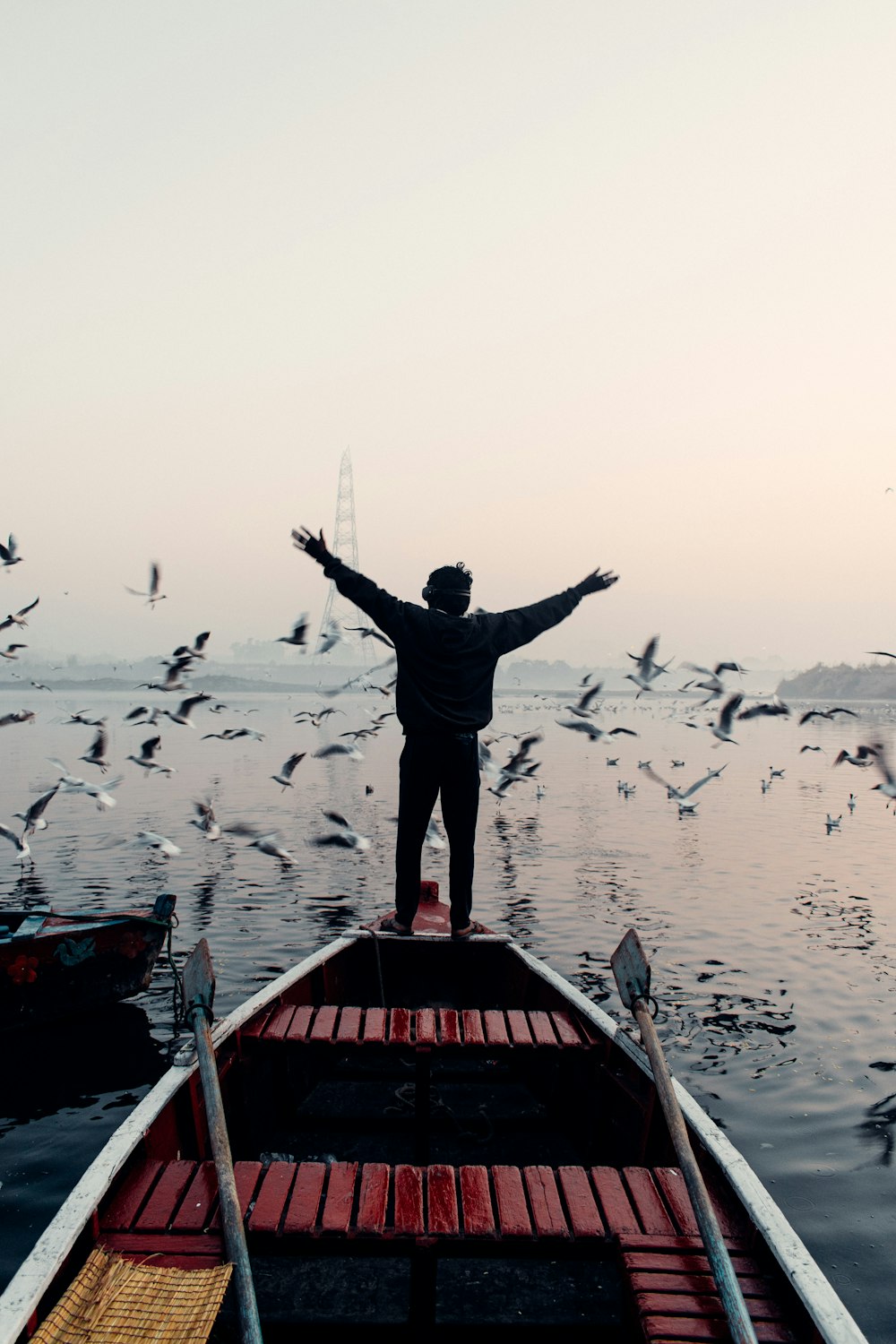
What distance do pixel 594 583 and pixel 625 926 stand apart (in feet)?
32.5

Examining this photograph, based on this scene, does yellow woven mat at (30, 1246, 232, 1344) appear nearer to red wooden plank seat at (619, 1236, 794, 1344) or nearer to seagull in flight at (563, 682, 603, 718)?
red wooden plank seat at (619, 1236, 794, 1344)

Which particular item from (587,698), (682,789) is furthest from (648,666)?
(682,789)

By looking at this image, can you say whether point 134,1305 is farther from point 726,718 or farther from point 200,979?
point 726,718

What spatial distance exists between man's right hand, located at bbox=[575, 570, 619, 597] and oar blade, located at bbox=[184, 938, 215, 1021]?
441cm

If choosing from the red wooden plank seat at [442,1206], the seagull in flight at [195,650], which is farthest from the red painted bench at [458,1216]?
the seagull in flight at [195,650]

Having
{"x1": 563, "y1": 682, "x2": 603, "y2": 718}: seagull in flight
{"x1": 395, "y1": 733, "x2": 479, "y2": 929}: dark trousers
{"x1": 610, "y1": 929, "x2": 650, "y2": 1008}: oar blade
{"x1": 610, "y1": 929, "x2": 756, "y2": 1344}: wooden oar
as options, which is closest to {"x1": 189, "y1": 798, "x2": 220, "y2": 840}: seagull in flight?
{"x1": 563, "y1": 682, "x2": 603, "y2": 718}: seagull in flight

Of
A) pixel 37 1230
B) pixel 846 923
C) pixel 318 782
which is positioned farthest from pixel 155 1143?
pixel 318 782

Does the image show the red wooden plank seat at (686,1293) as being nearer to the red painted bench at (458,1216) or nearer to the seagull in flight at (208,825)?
the red painted bench at (458,1216)

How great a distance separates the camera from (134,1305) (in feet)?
11.3

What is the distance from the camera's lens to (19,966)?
33.0ft

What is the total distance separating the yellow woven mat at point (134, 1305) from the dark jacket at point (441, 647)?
4.34 metres

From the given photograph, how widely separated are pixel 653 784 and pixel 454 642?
3559cm

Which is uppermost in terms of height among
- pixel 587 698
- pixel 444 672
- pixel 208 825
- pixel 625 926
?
pixel 444 672

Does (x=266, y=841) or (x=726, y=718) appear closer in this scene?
(x=726, y=718)
